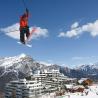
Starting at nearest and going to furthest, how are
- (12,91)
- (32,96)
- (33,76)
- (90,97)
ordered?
1. (90,97)
2. (32,96)
3. (12,91)
4. (33,76)

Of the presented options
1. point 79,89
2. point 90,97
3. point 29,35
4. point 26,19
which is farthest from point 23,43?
point 79,89

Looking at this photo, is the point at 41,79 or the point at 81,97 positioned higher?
the point at 41,79

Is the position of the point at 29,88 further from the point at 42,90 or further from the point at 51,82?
the point at 51,82

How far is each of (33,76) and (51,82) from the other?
12424 millimetres

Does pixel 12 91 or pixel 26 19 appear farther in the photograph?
pixel 12 91

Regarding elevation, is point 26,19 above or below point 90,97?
above

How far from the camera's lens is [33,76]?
196m

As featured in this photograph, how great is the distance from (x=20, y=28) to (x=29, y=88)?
441ft

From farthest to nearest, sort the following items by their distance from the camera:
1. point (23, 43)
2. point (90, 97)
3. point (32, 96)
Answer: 1. point (32, 96)
2. point (90, 97)
3. point (23, 43)

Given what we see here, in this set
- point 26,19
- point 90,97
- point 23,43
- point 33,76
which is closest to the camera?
point 26,19

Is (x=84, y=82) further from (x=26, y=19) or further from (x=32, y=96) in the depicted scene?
(x=26, y=19)

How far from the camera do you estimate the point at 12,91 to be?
174125 mm

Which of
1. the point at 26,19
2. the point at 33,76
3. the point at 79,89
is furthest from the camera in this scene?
the point at 33,76

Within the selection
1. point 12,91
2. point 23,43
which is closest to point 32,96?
point 12,91
